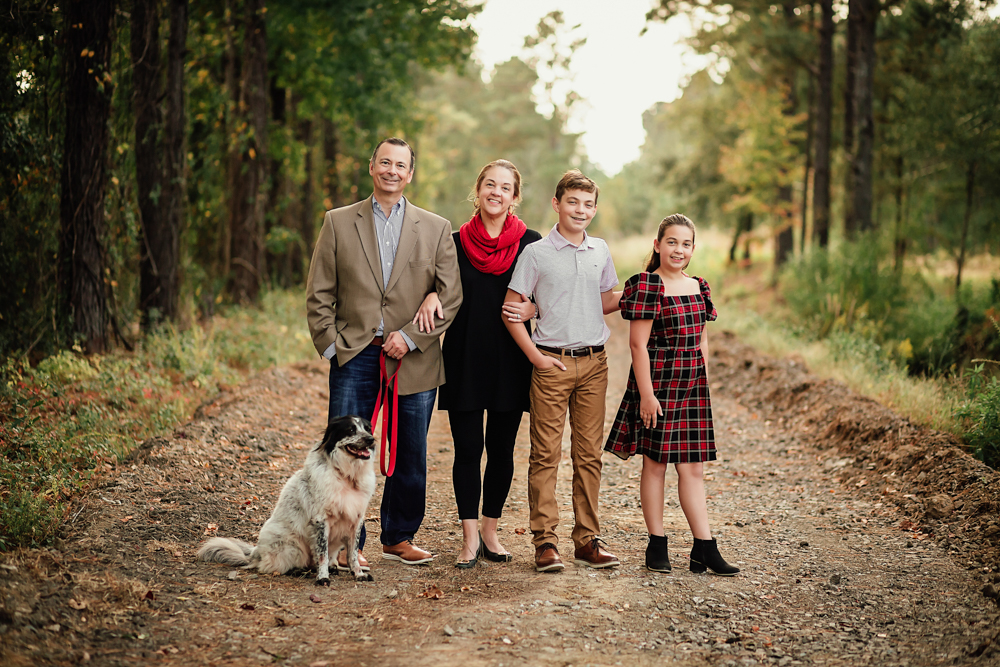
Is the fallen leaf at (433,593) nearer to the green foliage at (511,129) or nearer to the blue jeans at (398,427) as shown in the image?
the blue jeans at (398,427)

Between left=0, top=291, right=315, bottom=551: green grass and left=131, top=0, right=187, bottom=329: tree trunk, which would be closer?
left=0, top=291, right=315, bottom=551: green grass

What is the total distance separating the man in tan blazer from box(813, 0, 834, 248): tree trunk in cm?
1462

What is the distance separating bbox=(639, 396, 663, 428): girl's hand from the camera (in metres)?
4.77

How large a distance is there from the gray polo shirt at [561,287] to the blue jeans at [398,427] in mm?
854

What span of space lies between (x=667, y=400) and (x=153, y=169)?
28.0ft

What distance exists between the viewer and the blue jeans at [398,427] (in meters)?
4.68

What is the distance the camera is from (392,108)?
18.9m

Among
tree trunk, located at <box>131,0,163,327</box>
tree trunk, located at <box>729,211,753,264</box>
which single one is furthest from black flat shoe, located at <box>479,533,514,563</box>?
tree trunk, located at <box>729,211,753,264</box>

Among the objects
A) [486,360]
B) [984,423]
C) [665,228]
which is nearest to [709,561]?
[486,360]

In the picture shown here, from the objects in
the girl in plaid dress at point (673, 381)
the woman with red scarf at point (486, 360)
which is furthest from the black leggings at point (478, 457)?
the girl in plaid dress at point (673, 381)

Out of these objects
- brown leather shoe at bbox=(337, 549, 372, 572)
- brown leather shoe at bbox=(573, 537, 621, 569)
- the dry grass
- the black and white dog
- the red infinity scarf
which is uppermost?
the red infinity scarf

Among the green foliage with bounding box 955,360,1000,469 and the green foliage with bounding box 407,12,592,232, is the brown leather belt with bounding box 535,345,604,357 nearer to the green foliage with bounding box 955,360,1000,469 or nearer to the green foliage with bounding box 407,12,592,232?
the green foliage with bounding box 955,360,1000,469

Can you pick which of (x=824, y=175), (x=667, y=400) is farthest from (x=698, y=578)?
(x=824, y=175)

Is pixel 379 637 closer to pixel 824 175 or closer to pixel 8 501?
pixel 8 501
